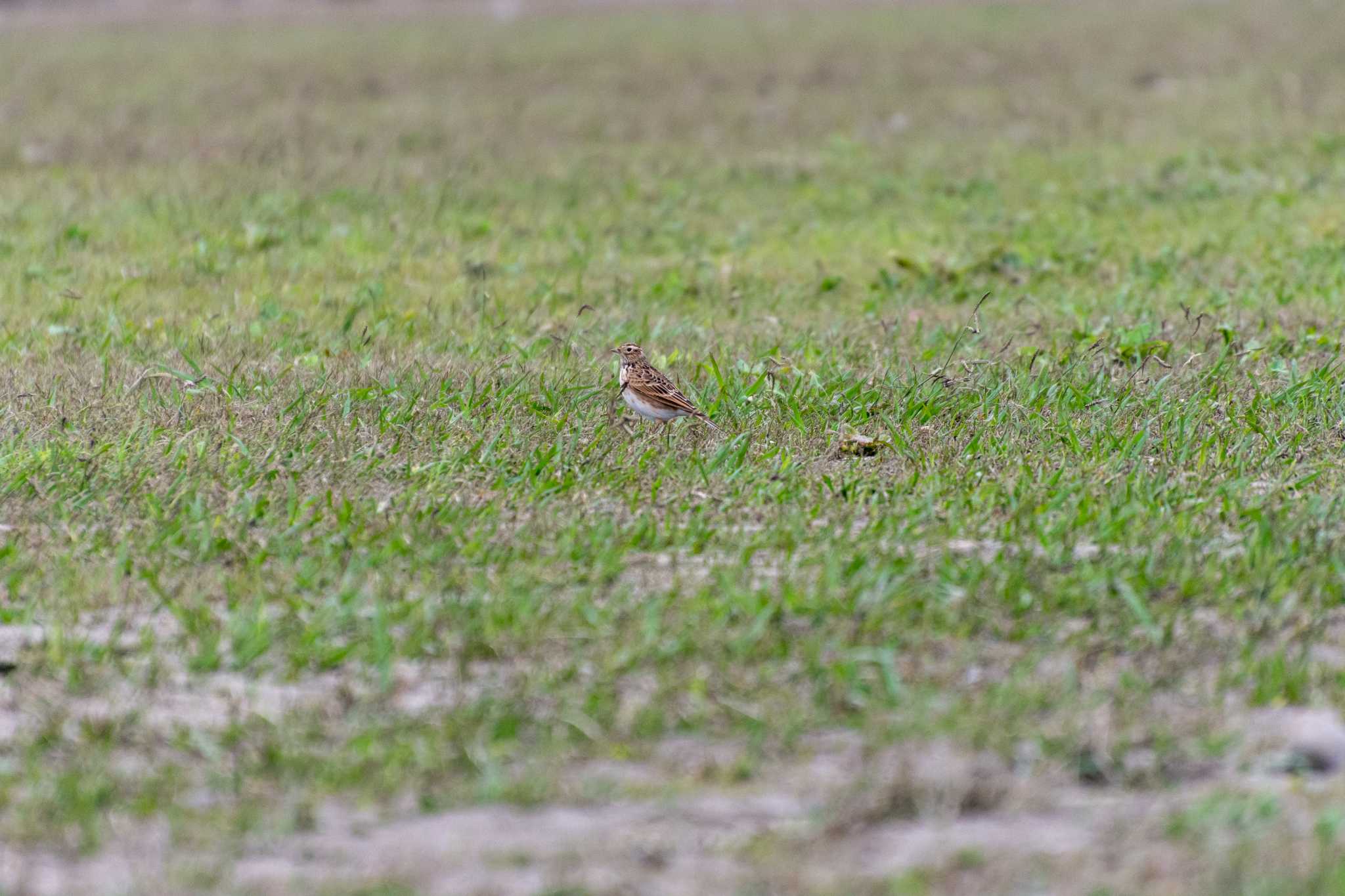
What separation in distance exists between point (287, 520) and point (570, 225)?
5521 millimetres

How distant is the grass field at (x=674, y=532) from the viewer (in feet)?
12.0

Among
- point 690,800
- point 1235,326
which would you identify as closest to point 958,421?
point 1235,326

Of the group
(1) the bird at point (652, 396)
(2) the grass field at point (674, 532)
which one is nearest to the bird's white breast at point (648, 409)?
(1) the bird at point (652, 396)

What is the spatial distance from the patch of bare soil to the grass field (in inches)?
0.5

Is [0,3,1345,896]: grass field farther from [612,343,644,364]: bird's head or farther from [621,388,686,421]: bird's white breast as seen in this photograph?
[612,343,644,364]: bird's head

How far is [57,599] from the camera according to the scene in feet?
16.0

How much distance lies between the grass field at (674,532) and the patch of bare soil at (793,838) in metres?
0.01

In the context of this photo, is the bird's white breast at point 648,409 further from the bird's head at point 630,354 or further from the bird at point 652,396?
the bird's head at point 630,354

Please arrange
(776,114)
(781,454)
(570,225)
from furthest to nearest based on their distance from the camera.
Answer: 1. (776,114)
2. (570,225)
3. (781,454)

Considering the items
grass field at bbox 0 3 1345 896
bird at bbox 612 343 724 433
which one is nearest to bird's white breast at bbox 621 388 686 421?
bird at bbox 612 343 724 433

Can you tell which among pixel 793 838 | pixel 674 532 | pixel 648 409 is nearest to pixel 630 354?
pixel 648 409

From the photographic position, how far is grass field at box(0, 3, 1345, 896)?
12.0ft

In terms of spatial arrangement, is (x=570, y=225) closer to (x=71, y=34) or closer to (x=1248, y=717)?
(x=1248, y=717)

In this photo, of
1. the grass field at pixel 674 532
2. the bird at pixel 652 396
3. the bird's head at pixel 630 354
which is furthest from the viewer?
the bird's head at pixel 630 354
